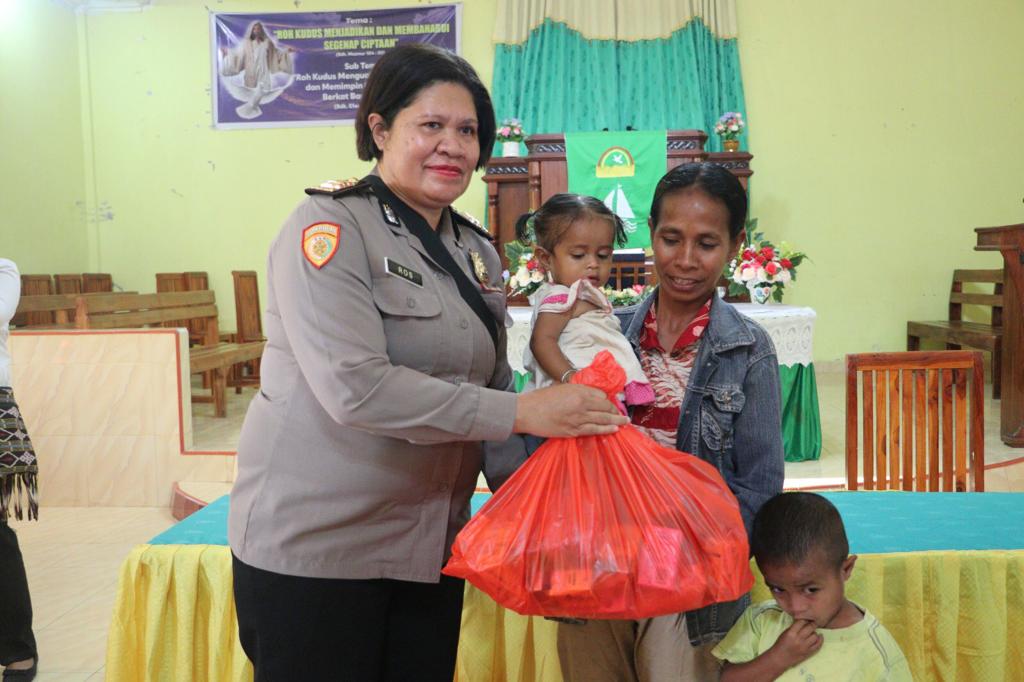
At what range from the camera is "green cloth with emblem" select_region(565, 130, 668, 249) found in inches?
227

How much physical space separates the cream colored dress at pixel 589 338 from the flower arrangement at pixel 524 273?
3099mm

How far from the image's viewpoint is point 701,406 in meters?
1.28

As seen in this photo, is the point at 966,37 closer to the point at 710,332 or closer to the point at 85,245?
the point at 710,332

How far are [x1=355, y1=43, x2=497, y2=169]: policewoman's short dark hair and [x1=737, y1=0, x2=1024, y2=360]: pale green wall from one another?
6.48m

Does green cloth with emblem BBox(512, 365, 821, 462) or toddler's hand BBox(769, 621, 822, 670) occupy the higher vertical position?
toddler's hand BBox(769, 621, 822, 670)

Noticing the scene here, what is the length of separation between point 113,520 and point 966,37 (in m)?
7.62

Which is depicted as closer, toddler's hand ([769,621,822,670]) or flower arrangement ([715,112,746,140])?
toddler's hand ([769,621,822,670])

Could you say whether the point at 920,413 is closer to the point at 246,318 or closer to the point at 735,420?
the point at 735,420

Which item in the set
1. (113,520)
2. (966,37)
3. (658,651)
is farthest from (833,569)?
(966,37)

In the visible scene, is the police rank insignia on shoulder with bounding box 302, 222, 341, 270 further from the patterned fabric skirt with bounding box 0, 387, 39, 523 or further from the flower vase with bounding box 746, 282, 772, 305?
the flower vase with bounding box 746, 282, 772, 305

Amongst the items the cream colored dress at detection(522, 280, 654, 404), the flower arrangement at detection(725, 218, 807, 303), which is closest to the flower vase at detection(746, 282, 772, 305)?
the flower arrangement at detection(725, 218, 807, 303)

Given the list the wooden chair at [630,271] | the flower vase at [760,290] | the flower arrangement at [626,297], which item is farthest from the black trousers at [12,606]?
the flower vase at [760,290]

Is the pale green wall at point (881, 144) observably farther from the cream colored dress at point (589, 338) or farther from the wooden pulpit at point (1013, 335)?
the cream colored dress at point (589, 338)

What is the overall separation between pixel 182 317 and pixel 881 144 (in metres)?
6.18
